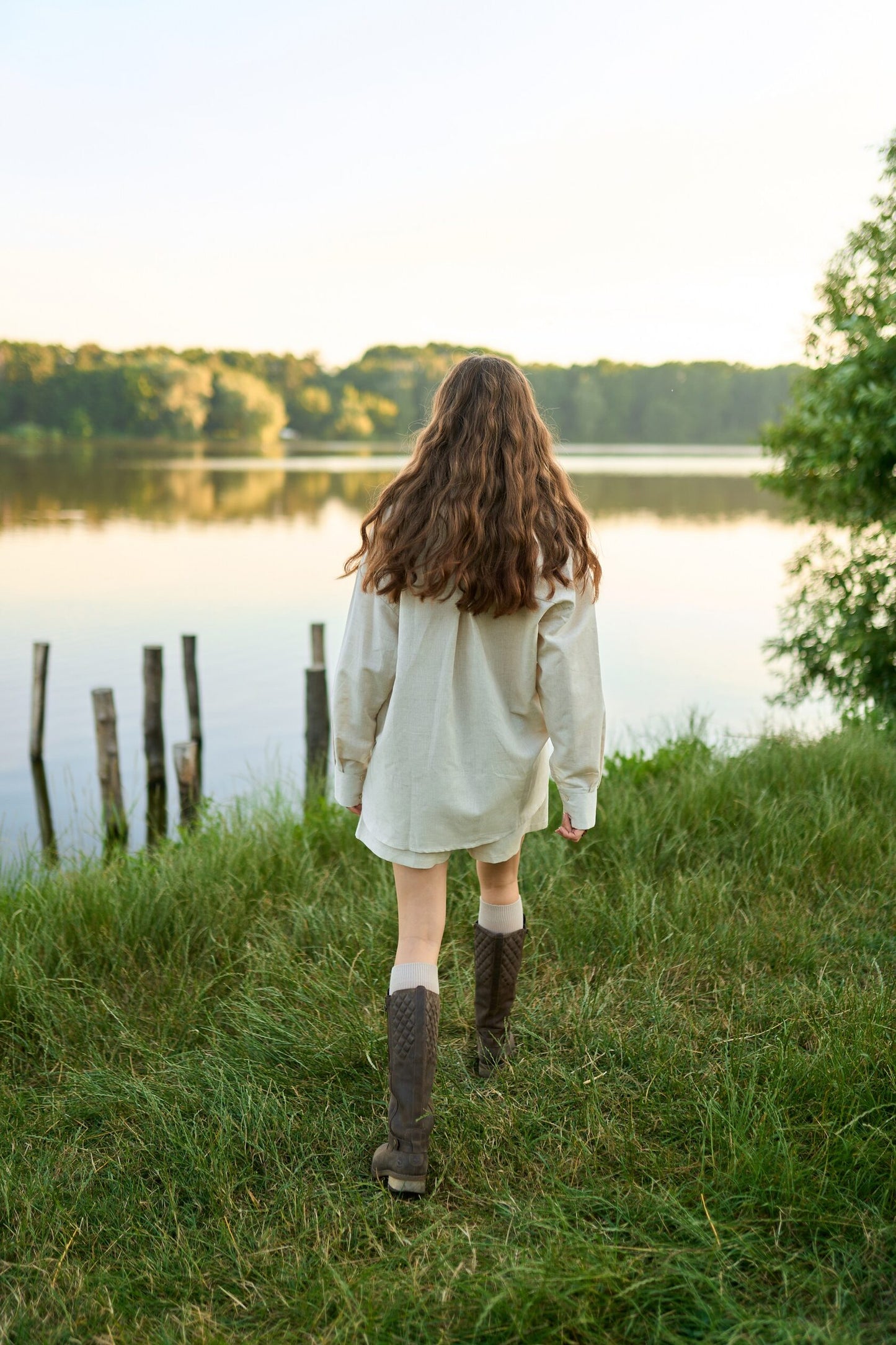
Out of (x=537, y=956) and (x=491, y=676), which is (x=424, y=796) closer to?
(x=491, y=676)

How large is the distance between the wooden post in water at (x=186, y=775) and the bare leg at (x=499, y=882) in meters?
5.55

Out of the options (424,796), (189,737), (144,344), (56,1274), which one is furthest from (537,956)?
(144,344)

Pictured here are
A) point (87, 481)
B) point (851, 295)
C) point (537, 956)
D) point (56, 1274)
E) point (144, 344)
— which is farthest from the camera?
point (144, 344)

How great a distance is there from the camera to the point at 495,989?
2.46 meters

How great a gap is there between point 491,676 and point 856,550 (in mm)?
5963

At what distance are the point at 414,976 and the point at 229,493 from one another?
3836cm

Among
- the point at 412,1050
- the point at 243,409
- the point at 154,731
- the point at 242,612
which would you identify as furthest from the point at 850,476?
the point at 243,409

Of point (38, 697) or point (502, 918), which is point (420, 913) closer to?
point (502, 918)

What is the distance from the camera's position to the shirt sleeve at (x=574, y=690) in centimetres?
212

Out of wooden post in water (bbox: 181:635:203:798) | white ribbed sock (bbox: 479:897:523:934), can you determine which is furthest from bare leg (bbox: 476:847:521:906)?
wooden post in water (bbox: 181:635:203:798)

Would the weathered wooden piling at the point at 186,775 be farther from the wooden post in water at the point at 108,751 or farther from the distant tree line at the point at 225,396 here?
the distant tree line at the point at 225,396

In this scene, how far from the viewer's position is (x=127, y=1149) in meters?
2.16

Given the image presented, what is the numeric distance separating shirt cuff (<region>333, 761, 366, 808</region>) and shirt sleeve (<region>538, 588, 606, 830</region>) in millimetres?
457

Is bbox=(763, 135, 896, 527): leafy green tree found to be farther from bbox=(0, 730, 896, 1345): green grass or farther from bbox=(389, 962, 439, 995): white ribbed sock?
bbox=(389, 962, 439, 995): white ribbed sock
